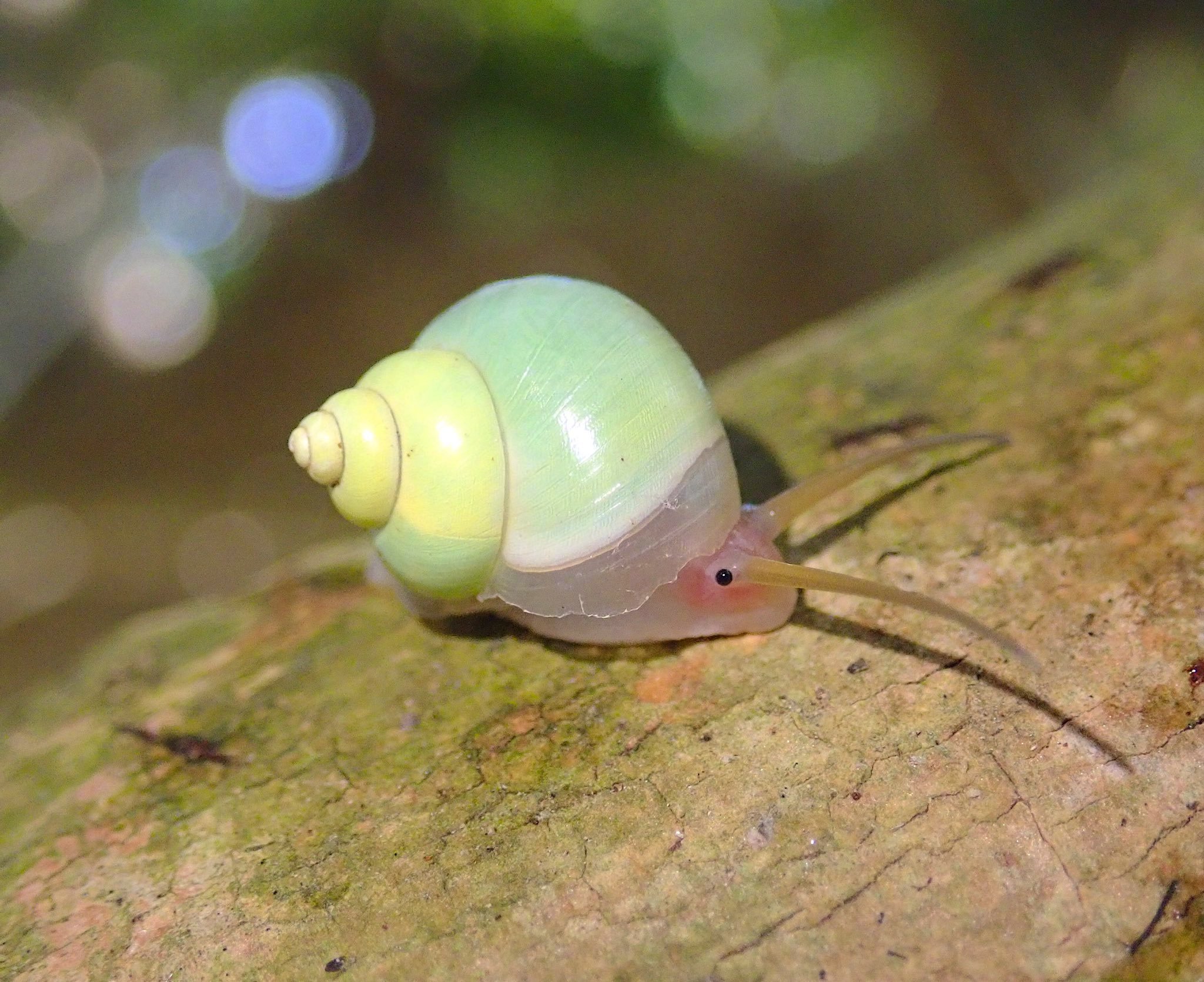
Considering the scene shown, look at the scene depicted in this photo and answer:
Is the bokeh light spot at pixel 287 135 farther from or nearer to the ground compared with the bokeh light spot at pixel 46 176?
nearer to the ground

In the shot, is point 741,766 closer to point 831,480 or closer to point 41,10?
point 831,480

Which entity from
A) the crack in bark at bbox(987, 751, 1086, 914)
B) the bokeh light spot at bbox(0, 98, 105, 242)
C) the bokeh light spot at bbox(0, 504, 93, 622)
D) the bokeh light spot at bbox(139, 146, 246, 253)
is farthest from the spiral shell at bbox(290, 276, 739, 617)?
the bokeh light spot at bbox(0, 98, 105, 242)

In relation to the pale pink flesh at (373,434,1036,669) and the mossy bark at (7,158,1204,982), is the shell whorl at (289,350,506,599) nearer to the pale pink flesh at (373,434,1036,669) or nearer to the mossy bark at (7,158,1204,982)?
the pale pink flesh at (373,434,1036,669)

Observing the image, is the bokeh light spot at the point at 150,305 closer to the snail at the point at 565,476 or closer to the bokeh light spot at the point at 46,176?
the bokeh light spot at the point at 46,176

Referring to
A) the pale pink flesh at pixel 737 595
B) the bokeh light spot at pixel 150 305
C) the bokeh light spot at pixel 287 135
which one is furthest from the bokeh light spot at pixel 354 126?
the pale pink flesh at pixel 737 595

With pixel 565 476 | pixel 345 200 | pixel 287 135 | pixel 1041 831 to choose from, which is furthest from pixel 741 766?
pixel 287 135
